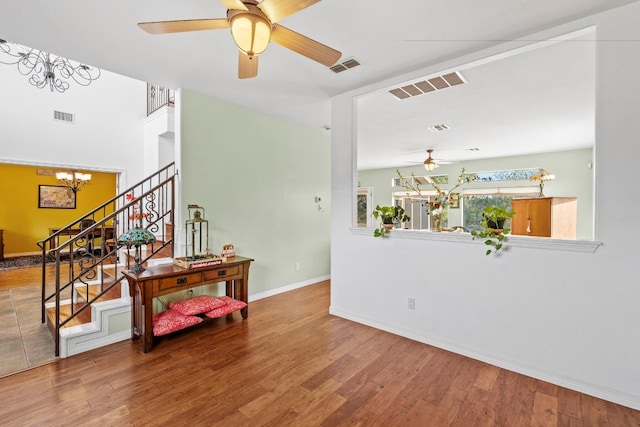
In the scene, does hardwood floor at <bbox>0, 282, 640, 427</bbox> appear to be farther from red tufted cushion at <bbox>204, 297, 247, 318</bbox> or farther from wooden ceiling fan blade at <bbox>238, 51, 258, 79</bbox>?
wooden ceiling fan blade at <bbox>238, 51, 258, 79</bbox>

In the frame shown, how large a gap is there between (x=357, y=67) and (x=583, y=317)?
301 centimetres

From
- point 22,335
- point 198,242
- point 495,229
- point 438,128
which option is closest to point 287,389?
point 495,229

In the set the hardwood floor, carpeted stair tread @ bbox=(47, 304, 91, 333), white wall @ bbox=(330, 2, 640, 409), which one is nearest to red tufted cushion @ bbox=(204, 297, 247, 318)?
the hardwood floor

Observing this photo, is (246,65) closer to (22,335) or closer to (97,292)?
(97,292)

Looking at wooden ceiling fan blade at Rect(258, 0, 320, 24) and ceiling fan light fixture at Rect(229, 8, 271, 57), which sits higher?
wooden ceiling fan blade at Rect(258, 0, 320, 24)

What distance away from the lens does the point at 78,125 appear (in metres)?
6.06

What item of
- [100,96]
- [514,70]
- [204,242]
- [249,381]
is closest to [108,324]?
[204,242]

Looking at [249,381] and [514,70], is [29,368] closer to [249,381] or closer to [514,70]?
[249,381]

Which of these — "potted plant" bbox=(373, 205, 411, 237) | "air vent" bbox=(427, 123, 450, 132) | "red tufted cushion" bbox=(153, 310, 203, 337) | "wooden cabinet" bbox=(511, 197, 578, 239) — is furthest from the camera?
"air vent" bbox=(427, 123, 450, 132)

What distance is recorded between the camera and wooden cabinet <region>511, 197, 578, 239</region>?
2811mm

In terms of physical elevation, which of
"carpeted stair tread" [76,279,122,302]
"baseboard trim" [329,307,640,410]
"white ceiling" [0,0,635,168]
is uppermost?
"white ceiling" [0,0,635,168]

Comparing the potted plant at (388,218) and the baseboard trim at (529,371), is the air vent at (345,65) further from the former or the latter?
the baseboard trim at (529,371)

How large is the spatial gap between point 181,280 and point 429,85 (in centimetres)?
350

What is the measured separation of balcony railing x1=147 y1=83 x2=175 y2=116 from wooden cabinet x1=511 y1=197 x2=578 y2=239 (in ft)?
20.0
